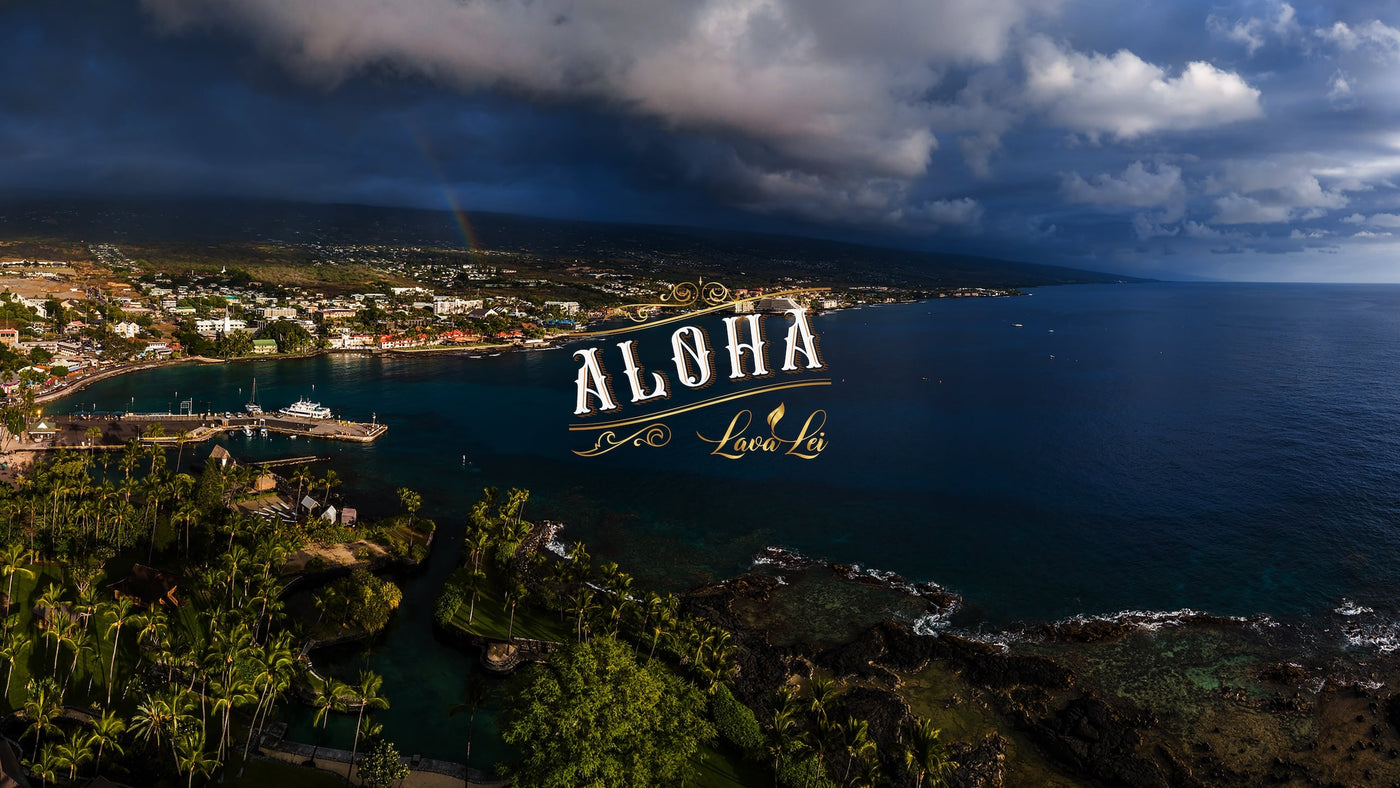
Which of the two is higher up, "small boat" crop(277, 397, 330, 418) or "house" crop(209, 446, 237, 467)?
"small boat" crop(277, 397, 330, 418)

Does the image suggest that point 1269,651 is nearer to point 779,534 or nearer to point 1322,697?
point 1322,697

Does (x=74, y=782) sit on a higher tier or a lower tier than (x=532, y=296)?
lower

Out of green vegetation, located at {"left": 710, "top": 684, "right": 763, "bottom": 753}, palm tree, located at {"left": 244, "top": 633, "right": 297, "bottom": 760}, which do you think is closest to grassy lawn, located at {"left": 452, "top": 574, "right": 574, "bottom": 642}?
green vegetation, located at {"left": 710, "top": 684, "right": 763, "bottom": 753}

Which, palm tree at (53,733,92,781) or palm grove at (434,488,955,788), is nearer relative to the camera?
palm tree at (53,733,92,781)

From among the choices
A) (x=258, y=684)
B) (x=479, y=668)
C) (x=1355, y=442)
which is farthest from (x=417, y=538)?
(x=1355, y=442)

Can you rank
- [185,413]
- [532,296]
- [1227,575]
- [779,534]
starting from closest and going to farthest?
1. [1227,575]
2. [779,534]
3. [185,413]
4. [532,296]

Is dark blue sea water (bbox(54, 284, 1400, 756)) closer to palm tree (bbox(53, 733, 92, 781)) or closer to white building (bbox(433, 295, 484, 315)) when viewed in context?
palm tree (bbox(53, 733, 92, 781))

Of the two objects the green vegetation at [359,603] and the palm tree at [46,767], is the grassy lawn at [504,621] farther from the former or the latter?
the palm tree at [46,767]

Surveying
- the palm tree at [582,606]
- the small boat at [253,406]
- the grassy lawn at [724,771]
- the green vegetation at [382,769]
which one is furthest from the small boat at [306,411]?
the grassy lawn at [724,771]

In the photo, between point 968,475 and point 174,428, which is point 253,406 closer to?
point 174,428
